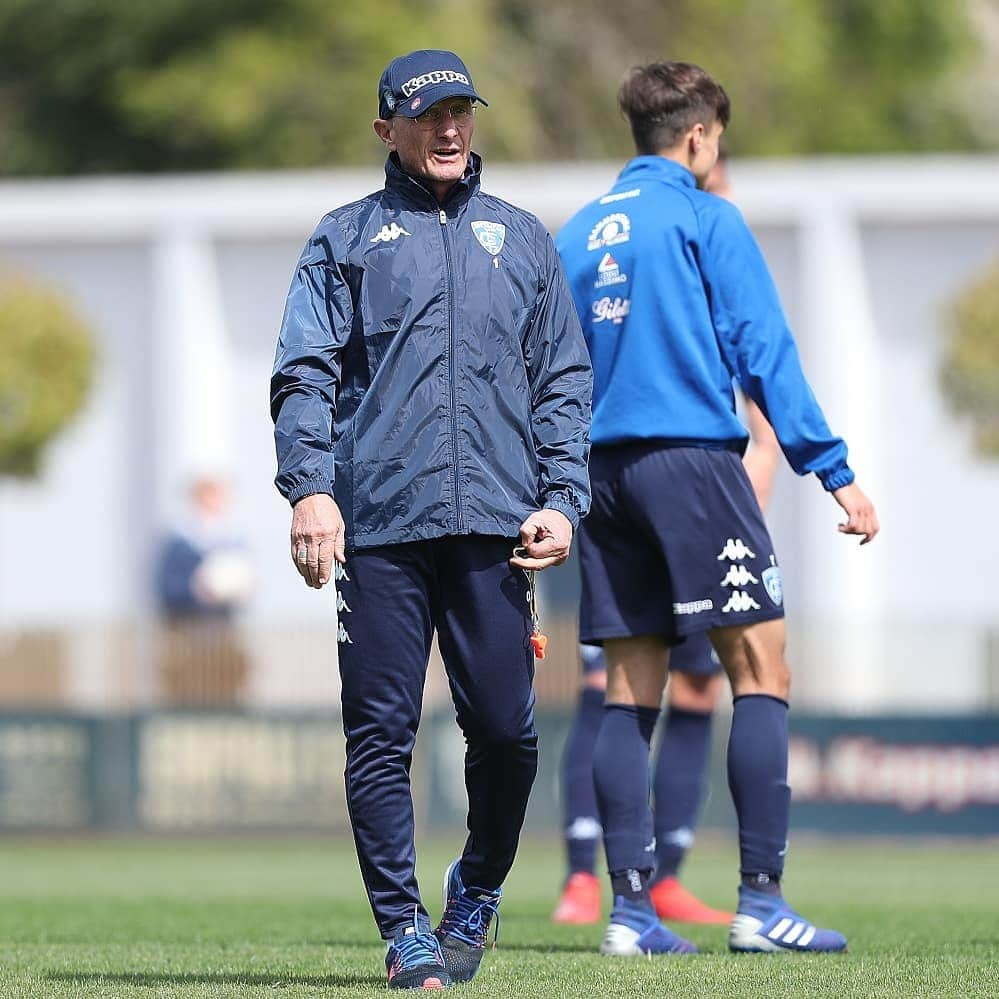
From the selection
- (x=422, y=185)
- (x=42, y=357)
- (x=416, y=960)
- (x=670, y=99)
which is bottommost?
(x=416, y=960)

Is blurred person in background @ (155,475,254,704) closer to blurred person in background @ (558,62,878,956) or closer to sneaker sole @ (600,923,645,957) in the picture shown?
blurred person in background @ (558,62,878,956)

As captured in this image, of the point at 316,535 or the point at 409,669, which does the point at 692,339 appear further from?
the point at 316,535

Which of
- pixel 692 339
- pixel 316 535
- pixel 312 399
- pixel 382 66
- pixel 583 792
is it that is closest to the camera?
pixel 316 535

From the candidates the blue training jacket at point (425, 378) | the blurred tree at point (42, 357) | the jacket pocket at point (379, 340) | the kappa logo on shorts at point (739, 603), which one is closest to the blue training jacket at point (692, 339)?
the kappa logo on shorts at point (739, 603)

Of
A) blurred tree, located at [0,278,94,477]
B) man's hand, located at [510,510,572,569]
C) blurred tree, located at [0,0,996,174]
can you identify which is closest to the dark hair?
man's hand, located at [510,510,572,569]

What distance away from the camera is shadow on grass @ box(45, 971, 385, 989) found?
574 cm

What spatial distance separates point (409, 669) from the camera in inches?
219

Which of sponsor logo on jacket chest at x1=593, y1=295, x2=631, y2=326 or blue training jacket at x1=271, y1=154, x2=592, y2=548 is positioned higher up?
sponsor logo on jacket chest at x1=593, y1=295, x2=631, y2=326

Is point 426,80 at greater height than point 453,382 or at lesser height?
greater

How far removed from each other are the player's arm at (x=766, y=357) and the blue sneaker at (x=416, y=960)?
1.75 meters

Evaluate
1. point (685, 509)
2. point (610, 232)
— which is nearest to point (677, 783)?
point (685, 509)

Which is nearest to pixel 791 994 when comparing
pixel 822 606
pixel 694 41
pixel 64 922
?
pixel 64 922

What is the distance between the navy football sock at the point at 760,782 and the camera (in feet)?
21.4

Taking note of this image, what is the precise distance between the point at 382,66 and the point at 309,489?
23.7 m
